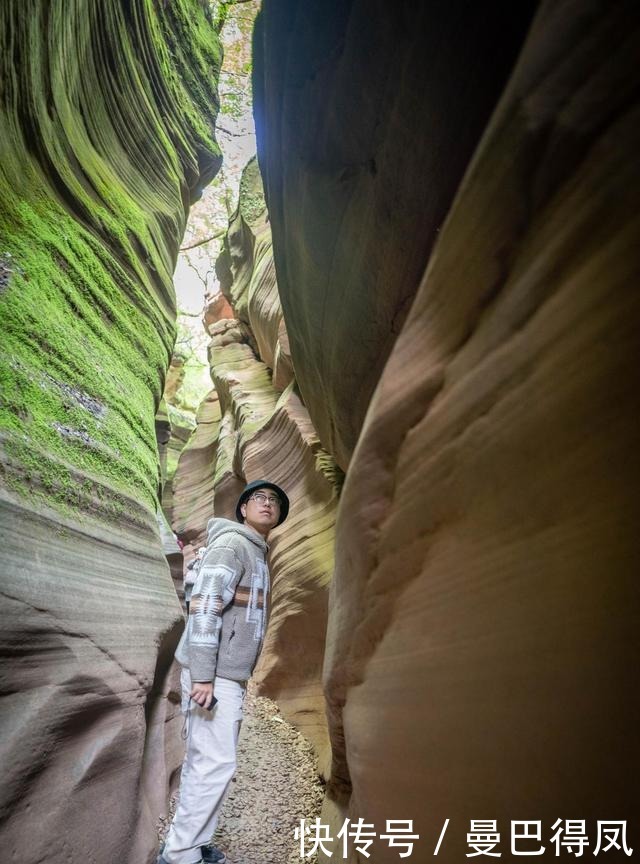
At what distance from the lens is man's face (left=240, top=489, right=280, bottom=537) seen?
3.43 meters

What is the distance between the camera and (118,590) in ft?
9.16

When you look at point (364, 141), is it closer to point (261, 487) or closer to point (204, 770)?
point (261, 487)

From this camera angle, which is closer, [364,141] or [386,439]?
[386,439]

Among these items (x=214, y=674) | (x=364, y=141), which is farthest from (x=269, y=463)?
(x=364, y=141)

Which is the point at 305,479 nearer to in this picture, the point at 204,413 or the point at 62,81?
the point at 62,81

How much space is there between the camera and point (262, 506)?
345 centimetres

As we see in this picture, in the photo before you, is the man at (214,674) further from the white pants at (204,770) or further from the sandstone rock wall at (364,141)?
the sandstone rock wall at (364,141)

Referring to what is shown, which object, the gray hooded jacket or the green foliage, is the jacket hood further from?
the green foliage

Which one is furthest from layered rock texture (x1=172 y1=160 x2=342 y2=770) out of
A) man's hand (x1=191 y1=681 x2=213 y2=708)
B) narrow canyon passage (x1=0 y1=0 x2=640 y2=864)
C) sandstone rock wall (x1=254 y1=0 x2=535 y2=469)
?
sandstone rock wall (x1=254 y1=0 x2=535 y2=469)

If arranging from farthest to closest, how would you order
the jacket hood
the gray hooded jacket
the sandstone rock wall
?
the jacket hood → the gray hooded jacket → the sandstone rock wall

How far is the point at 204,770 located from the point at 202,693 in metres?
0.37

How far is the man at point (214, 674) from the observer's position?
2.51 m

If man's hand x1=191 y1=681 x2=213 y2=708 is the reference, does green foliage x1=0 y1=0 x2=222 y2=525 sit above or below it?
above

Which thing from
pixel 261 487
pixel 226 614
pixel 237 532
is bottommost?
pixel 226 614
